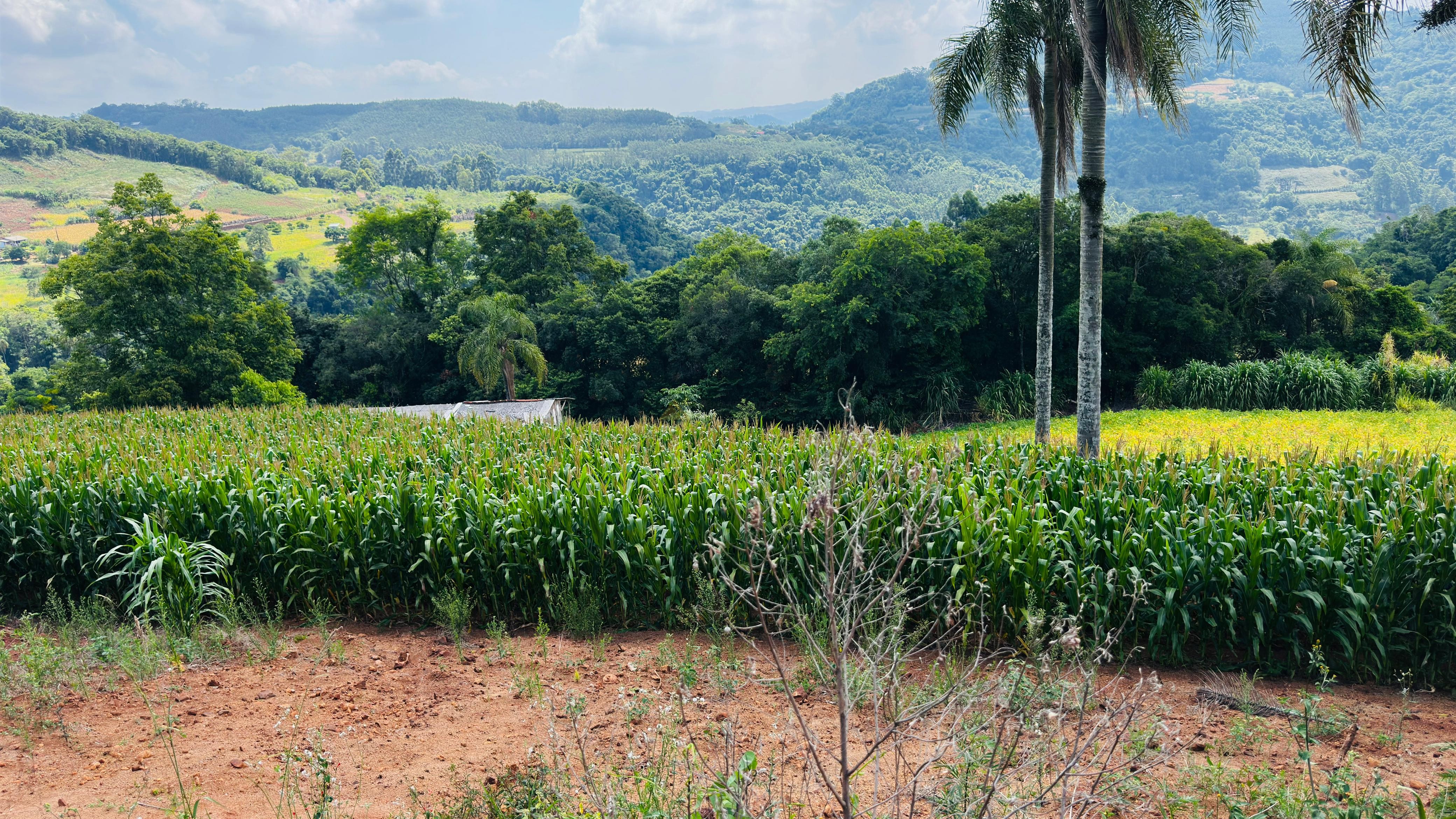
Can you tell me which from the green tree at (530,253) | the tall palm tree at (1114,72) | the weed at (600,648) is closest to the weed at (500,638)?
the weed at (600,648)

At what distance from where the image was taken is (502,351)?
96.8 feet

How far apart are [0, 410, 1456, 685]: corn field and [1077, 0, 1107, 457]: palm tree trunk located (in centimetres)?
340

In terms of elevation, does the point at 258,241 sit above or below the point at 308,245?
below

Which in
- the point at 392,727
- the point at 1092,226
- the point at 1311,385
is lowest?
the point at 392,727

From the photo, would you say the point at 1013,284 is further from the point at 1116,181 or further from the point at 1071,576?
the point at 1116,181

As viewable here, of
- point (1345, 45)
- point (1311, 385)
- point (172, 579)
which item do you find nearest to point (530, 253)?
point (1311, 385)

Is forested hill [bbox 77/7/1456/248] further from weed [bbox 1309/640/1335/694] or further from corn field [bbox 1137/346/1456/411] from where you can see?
weed [bbox 1309/640/1335/694]

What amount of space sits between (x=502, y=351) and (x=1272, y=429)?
23.8m

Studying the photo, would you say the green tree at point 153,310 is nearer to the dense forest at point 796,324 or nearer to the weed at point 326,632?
the dense forest at point 796,324

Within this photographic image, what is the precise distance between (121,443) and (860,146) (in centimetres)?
18751

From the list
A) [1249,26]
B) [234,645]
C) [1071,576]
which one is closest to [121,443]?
[234,645]

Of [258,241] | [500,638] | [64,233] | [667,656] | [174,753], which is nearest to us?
[174,753]

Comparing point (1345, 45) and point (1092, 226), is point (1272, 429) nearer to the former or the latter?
point (1092, 226)

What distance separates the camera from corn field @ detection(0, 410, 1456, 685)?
5.11 m
